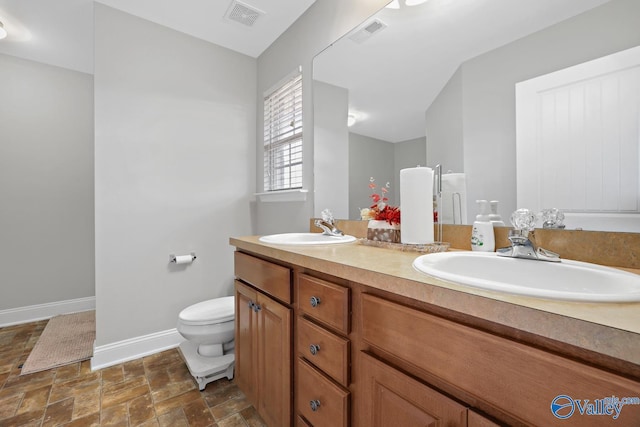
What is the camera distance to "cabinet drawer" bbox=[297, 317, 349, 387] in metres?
0.84

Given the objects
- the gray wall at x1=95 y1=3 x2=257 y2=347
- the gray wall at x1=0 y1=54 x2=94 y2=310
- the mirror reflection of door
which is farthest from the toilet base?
the gray wall at x1=0 y1=54 x2=94 y2=310

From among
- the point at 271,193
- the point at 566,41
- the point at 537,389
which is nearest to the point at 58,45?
the point at 271,193

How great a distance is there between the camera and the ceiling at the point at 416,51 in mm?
988

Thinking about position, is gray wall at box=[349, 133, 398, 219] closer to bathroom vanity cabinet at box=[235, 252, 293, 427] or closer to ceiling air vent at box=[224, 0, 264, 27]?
bathroom vanity cabinet at box=[235, 252, 293, 427]

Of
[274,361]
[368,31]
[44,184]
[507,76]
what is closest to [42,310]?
[44,184]

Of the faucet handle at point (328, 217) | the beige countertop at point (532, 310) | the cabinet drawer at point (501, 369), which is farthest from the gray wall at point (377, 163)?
the cabinet drawer at point (501, 369)

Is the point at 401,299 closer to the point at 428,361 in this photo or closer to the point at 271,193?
the point at 428,361

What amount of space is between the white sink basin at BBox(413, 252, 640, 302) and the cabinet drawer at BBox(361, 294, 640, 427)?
3.9 inches

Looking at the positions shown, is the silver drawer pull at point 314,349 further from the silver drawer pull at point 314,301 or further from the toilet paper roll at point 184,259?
the toilet paper roll at point 184,259

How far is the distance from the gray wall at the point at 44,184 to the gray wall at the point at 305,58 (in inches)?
75.9

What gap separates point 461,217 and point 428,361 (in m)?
0.74

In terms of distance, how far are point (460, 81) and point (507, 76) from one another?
0.60ft

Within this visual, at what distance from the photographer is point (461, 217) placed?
117cm

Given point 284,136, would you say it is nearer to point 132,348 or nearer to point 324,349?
point 324,349
